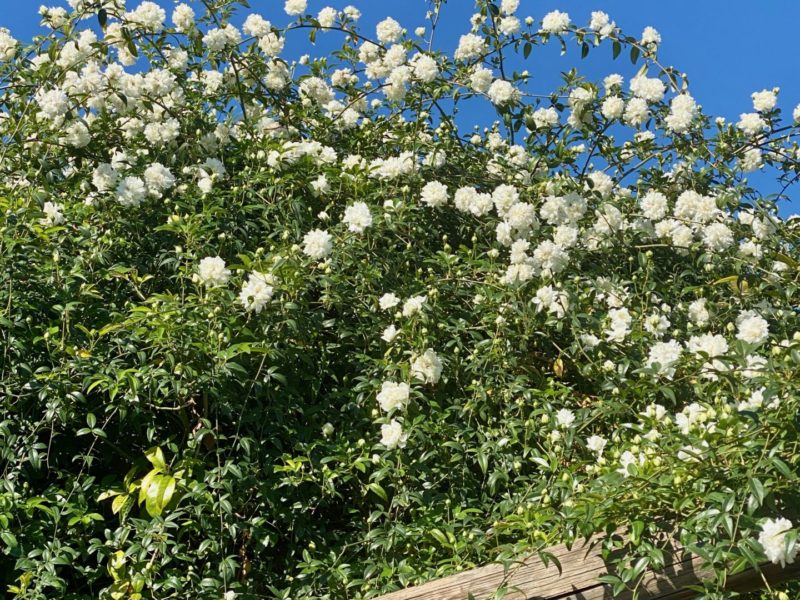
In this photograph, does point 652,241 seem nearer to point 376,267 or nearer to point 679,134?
point 679,134

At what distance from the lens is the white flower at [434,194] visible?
375cm

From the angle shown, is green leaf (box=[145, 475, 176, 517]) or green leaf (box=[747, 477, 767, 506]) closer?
green leaf (box=[747, 477, 767, 506])

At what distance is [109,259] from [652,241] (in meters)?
2.43

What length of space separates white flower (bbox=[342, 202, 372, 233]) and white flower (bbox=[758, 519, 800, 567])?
1797 millimetres

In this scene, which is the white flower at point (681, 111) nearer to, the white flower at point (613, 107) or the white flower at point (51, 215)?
the white flower at point (613, 107)

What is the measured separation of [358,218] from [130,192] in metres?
0.87

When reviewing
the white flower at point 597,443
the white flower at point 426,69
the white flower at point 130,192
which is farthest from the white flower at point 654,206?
the white flower at point 130,192

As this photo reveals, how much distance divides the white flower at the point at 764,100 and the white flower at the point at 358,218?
2286 mm

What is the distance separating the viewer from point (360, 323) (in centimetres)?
330

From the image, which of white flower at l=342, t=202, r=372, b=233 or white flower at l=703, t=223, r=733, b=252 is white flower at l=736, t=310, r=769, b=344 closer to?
white flower at l=703, t=223, r=733, b=252

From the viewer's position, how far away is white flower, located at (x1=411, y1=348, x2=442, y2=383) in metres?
3.05

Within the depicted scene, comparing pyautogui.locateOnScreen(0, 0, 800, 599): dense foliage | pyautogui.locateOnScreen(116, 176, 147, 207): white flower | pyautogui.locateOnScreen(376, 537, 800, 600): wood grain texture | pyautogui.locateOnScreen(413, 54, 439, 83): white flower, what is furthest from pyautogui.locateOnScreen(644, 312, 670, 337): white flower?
pyautogui.locateOnScreen(116, 176, 147, 207): white flower

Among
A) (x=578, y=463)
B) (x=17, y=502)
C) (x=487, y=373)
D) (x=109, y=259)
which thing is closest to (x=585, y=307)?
(x=487, y=373)

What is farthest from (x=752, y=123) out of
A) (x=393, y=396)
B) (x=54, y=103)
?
(x=54, y=103)
